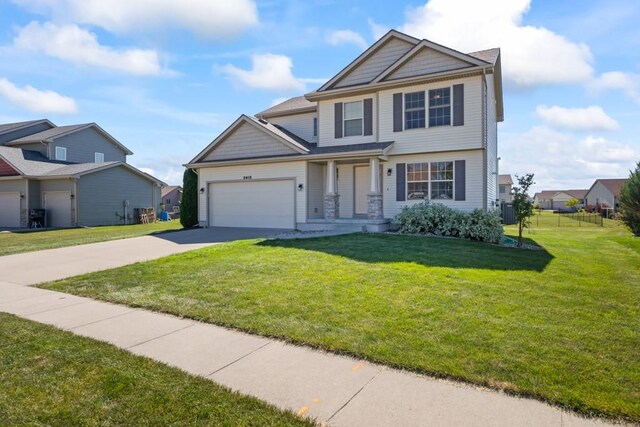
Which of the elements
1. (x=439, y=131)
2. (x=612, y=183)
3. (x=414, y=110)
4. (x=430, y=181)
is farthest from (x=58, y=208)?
(x=612, y=183)

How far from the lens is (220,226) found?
721 inches

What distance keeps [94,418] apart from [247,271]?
483 centimetres

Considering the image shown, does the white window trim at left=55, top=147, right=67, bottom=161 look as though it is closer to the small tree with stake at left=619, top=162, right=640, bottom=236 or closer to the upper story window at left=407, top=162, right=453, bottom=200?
the upper story window at left=407, top=162, right=453, bottom=200

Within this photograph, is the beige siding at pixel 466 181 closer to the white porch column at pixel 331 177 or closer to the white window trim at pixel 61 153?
the white porch column at pixel 331 177

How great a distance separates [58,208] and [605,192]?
230ft

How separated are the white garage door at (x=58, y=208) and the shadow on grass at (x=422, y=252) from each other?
730 inches

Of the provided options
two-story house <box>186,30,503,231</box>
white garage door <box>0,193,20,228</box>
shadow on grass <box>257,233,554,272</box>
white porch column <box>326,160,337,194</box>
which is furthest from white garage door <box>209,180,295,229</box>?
white garage door <box>0,193,20,228</box>

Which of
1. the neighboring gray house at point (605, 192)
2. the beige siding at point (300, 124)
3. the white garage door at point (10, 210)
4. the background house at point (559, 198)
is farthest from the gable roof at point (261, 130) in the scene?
the background house at point (559, 198)

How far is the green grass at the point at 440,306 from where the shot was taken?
348 cm

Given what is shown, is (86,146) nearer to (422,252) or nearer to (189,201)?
(189,201)

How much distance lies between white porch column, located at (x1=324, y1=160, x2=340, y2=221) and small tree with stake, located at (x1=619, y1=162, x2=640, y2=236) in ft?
46.5

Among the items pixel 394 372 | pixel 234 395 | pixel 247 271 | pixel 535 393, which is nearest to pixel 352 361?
pixel 394 372

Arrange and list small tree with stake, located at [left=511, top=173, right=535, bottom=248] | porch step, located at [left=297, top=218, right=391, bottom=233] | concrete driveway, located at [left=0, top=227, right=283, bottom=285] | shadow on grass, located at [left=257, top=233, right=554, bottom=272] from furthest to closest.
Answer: porch step, located at [left=297, top=218, right=391, bottom=233]
small tree with stake, located at [left=511, top=173, right=535, bottom=248]
shadow on grass, located at [left=257, top=233, right=554, bottom=272]
concrete driveway, located at [left=0, top=227, right=283, bottom=285]

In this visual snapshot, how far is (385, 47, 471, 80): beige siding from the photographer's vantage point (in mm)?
14883
